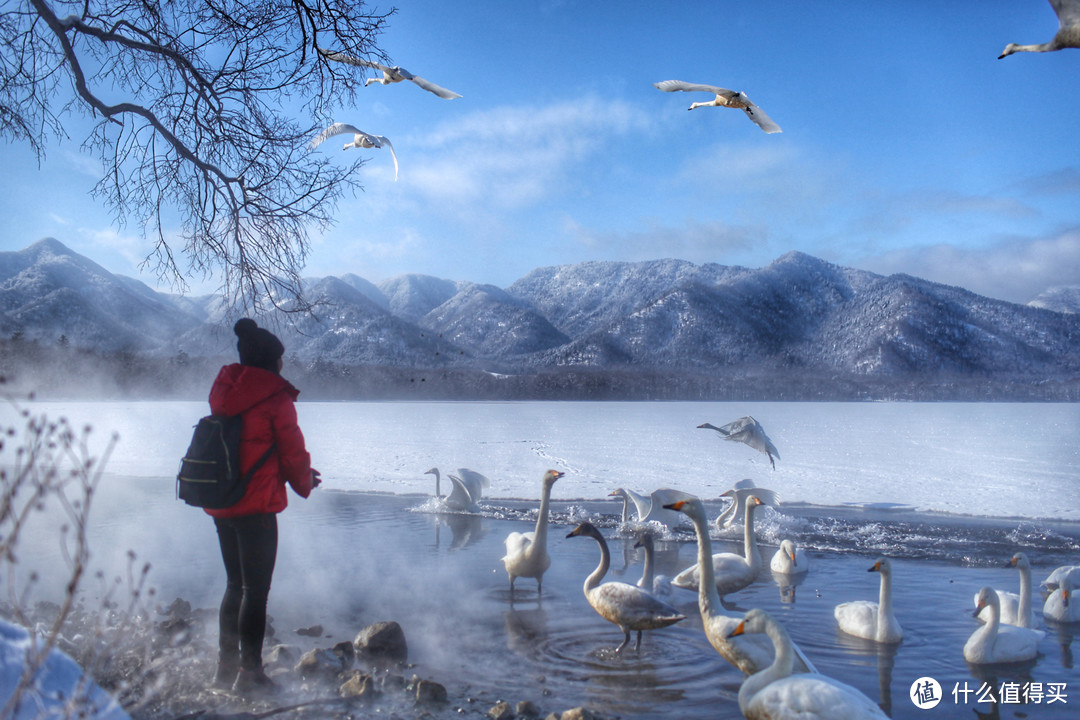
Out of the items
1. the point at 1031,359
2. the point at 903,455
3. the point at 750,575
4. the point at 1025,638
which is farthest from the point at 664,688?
the point at 1031,359

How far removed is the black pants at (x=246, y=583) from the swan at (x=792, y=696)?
2338mm

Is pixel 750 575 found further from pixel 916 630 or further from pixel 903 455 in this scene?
pixel 903 455

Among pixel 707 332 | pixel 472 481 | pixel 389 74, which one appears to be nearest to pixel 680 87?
pixel 389 74

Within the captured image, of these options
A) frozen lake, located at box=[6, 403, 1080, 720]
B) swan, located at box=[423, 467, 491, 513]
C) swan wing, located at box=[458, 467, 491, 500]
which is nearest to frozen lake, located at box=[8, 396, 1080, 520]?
frozen lake, located at box=[6, 403, 1080, 720]

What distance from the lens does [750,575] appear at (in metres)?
6.01

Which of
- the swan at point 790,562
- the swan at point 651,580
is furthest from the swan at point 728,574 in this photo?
the swan at point 790,562

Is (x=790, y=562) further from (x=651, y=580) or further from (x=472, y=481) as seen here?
(x=472, y=481)

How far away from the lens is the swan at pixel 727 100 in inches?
222

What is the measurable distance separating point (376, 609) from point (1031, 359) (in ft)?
478

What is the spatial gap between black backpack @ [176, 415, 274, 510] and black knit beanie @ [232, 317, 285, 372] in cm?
35

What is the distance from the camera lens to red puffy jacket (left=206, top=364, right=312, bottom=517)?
3.36 m

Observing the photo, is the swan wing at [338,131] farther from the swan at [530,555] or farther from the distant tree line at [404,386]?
the distant tree line at [404,386]

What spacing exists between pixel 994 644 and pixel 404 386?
177 feet

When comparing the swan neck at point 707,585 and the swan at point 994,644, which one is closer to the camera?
the swan neck at point 707,585
